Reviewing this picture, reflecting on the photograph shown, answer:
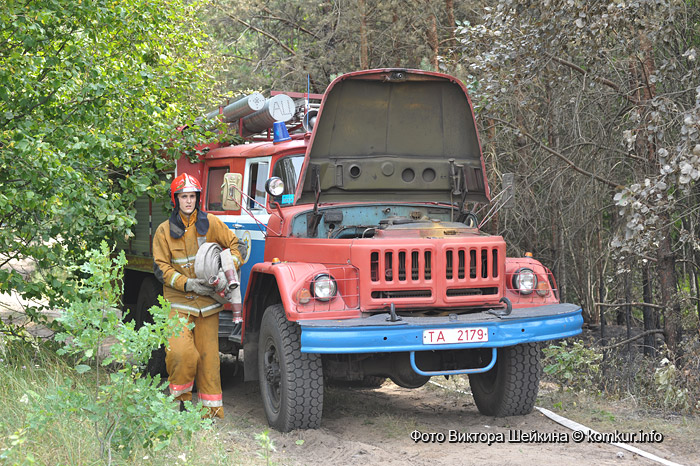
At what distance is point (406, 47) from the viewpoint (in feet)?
45.9

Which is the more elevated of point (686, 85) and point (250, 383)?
point (686, 85)

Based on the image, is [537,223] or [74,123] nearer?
[74,123]

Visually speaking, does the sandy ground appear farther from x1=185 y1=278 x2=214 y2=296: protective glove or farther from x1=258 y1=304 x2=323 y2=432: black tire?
x1=185 y1=278 x2=214 y2=296: protective glove

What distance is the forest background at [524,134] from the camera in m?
6.74

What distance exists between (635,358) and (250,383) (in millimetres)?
4190

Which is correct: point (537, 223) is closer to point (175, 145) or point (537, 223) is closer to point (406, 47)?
point (406, 47)

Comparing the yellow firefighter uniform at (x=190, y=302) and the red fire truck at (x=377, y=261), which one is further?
the yellow firefighter uniform at (x=190, y=302)

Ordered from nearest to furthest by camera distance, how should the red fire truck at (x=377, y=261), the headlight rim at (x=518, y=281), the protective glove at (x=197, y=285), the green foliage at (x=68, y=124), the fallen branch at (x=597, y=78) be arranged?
1. the red fire truck at (x=377, y=261)
2. the headlight rim at (x=518, y=281)
3. the protective glove at (x=197, y=285)
4. the green foliage at (x=68, y=124)
5. the fallen branch at (x=597, y=78)

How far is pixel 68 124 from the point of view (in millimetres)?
7223

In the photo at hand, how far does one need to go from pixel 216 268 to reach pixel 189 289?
282 millimetres

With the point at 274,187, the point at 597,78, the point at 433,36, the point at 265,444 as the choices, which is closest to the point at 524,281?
the point at 274,187

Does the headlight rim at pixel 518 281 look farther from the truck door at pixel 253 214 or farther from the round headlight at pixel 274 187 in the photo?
the truck door at pixel 253 214

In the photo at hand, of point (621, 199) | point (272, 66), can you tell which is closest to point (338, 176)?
point (621, 199)

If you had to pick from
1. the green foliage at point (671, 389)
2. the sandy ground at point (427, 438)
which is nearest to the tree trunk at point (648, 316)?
the green foliage at point (671, 389)
